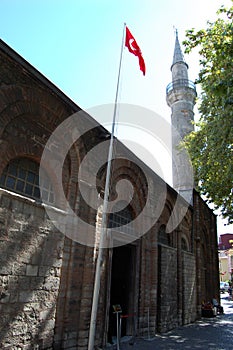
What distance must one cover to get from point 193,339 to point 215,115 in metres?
7.57

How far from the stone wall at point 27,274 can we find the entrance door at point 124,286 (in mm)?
3478

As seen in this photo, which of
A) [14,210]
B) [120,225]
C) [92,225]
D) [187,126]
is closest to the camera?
[14,210]

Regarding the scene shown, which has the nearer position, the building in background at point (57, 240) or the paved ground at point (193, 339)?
the building in background at point (57, 240)

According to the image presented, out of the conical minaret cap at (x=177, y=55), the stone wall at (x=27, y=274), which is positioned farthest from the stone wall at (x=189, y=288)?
the conical minaret cap at (x=177, y=55)

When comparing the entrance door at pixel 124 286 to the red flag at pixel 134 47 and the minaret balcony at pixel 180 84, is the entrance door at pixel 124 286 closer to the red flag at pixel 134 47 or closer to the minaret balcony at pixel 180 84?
the red flag at pixel 134 47

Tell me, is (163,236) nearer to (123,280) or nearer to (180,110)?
(123,280)

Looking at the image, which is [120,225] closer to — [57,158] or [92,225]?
[92,225]

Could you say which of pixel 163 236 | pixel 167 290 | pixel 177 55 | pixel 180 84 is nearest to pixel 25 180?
pixel 163 236

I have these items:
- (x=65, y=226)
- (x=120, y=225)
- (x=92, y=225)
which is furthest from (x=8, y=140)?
(x=120, y=225)

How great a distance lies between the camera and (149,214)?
980 cm

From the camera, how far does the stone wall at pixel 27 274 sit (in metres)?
4.71

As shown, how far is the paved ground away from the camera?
732 centimetres

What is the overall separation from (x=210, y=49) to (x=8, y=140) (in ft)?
25.0

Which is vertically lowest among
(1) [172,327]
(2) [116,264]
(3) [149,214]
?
(1) [172,327]
